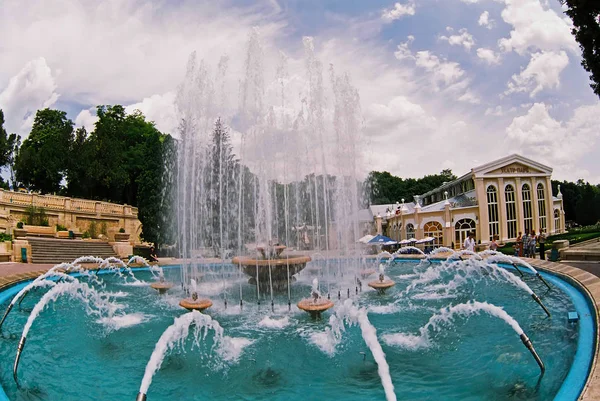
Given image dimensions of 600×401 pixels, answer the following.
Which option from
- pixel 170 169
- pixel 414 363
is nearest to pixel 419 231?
pixel 170 169

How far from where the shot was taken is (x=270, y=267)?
12.2 metres

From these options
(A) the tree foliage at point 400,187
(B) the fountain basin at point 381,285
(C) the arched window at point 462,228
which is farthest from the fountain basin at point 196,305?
(A) the tree foliage at point 400,187

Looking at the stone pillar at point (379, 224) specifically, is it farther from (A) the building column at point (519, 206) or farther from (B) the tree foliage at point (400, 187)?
(B) the tree foliage at point (400, 187)

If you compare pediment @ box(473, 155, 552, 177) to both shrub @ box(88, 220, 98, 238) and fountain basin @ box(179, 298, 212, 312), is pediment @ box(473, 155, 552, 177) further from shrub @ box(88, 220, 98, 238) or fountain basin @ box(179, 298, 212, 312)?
shrub @ box(88, 220, 98, 238)

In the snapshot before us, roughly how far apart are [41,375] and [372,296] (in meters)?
8.40

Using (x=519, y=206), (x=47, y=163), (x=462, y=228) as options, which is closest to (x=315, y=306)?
(x=462, y=228)

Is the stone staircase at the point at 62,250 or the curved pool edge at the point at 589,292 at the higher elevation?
the stone staircase at the point at 62,250

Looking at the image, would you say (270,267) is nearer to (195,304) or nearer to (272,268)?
(272,268)

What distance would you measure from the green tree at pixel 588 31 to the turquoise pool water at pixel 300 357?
421 inches

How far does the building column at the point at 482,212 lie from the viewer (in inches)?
1331

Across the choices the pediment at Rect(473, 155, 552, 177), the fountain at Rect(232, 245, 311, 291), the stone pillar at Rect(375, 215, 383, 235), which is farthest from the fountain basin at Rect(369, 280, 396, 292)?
the stone pillar at Rect(375, 215, 383, 235)

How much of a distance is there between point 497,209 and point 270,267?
2871cm

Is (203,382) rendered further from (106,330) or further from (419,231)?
(419,231)

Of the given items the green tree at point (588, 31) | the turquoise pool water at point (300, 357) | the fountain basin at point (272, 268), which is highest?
the green tree at point (588, 31)
